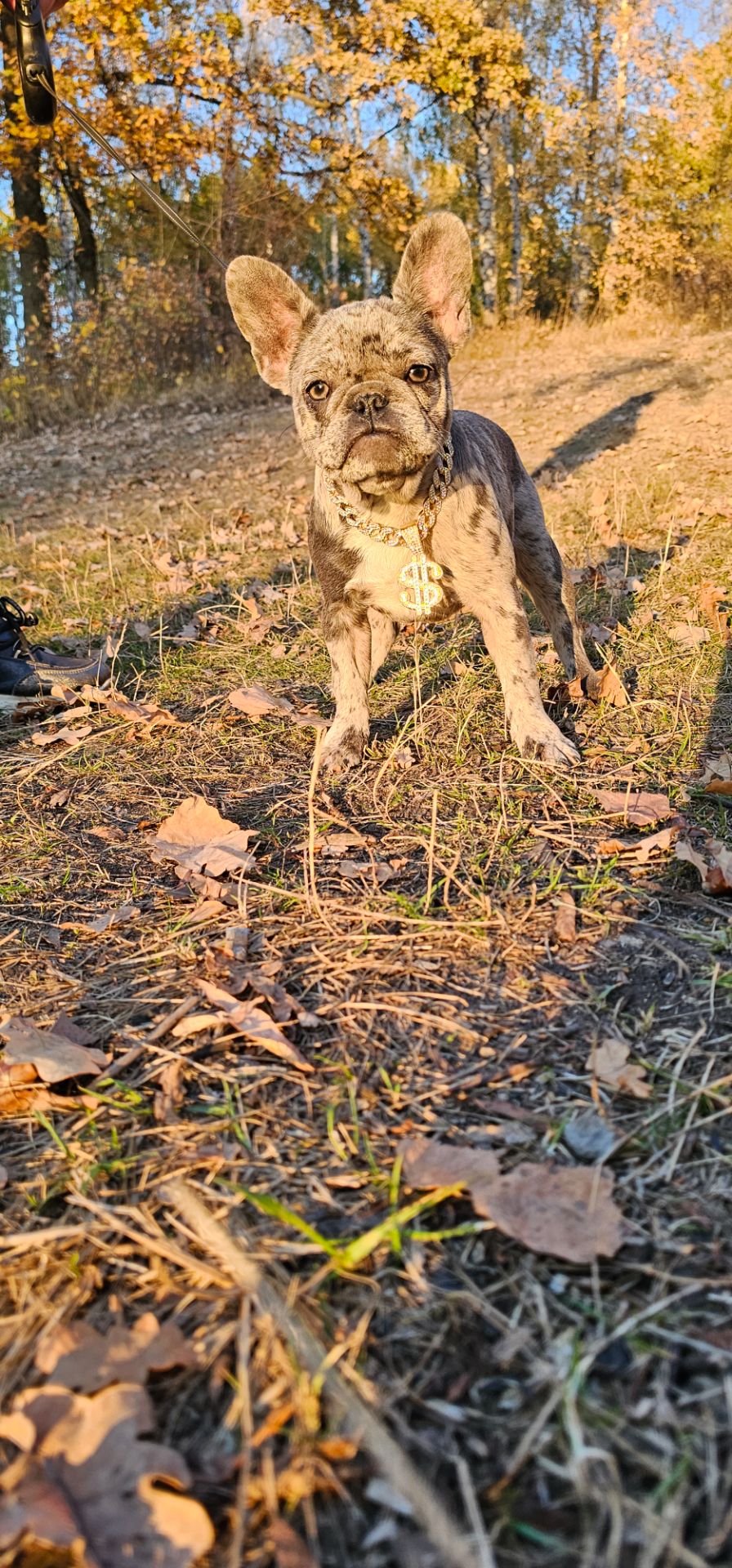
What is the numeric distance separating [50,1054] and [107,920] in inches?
27.2

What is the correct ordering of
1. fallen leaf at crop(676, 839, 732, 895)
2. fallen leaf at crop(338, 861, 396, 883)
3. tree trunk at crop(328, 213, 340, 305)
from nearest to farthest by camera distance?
fallen leaf at crop(676, 839, 732, 895)
fallen leaf at crop(338, 861, 396, 883)
tree trunk at crop(328, 213, 340, 305)

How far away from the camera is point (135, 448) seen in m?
15.1

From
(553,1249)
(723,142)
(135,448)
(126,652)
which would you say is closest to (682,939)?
(553,1249)

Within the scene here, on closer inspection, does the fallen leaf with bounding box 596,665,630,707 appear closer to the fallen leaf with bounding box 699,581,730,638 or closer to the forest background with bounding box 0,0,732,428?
the fallen leaf with bounding box 699,581,730,638

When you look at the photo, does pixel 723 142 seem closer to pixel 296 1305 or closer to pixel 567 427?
pixel 567 427

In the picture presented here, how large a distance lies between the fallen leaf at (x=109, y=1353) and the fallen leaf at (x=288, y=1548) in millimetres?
278

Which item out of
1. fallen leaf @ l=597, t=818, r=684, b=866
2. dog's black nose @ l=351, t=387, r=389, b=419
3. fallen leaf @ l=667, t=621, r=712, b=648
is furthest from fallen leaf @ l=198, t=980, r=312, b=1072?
fallen leaf @ l=667, t=621, r=712, b=648

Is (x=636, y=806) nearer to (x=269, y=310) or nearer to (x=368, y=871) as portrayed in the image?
(x=368, y=871)

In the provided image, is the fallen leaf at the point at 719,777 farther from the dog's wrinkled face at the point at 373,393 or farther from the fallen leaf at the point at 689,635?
the dog's wrinkled face at the point at 373,393

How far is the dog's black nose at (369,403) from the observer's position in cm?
329

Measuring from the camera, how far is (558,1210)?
5.24 feet

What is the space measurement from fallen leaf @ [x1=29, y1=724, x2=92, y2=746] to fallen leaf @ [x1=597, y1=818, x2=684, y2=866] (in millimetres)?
2274

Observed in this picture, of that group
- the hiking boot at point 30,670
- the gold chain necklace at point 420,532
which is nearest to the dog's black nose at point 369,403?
the gold chain necklace at point 420,532

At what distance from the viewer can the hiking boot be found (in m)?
4.71
